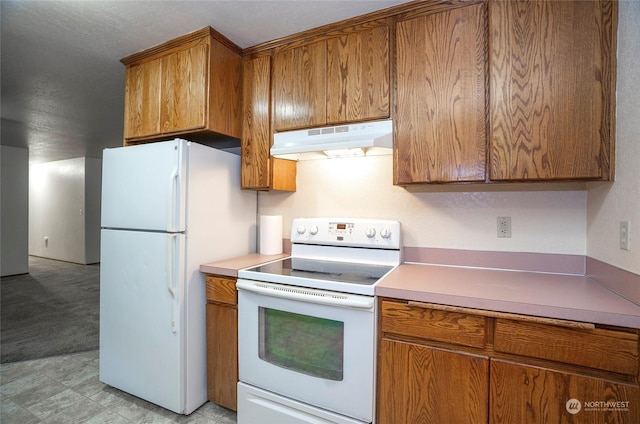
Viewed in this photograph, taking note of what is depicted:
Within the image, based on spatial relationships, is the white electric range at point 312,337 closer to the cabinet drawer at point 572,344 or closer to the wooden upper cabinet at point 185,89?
the cabinet drawer at point 572,344

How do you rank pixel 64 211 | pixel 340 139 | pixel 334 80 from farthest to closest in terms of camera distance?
pixel 64 211, pixel 334 80, pixel 340 139

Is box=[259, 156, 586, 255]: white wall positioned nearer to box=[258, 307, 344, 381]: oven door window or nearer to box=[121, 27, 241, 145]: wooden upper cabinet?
box=[121, 27, 241, 145]: wooden upper cabinet

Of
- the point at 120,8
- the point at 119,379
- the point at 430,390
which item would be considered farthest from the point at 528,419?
the point at 120,8

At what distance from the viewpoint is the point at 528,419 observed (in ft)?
3.67

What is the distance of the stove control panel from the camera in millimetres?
1832

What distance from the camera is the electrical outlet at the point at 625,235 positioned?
1168 mm

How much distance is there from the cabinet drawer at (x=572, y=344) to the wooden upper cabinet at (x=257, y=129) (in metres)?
1.56

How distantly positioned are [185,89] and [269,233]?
44.2 inches

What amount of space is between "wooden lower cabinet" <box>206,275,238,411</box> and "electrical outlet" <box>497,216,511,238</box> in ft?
5.19

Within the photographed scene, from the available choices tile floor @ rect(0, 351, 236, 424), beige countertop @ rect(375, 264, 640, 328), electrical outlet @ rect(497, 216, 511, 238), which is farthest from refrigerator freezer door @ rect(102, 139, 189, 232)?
electrical outlet @ rect(497, 216, 511, 238)

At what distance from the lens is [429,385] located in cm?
126

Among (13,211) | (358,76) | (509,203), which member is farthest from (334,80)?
(13,211)

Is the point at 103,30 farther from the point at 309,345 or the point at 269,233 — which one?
the point at 309,345

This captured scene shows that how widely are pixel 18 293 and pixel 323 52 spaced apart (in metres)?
5.39
